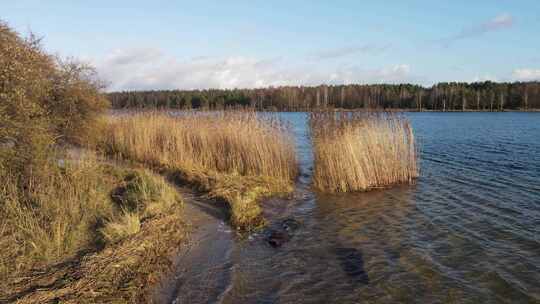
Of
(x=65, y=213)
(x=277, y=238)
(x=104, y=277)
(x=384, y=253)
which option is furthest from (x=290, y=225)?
(x=65, y=213)

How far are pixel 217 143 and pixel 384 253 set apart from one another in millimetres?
7950

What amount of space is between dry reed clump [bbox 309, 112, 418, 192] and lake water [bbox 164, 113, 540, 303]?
21.0 inches

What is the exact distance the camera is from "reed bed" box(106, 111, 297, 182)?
11941 millimetres

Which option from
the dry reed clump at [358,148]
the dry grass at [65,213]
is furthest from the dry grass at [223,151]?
the dry grass at [65,213]

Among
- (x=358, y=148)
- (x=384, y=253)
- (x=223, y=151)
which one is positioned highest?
(x=358, y=148)

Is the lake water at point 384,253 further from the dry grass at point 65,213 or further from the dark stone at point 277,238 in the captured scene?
the dry grass at point 65,213

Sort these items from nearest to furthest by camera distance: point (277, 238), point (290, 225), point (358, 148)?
point (277, 238)
point (290, 225)
point (358, 148)

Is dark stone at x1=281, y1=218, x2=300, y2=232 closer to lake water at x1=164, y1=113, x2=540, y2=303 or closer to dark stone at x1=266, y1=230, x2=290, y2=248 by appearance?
lake water at x1=164, y1=113, x2=540, y2=303

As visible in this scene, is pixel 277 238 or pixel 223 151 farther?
pixel 223 151

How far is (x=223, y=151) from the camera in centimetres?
1283

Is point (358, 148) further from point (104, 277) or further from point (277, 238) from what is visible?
point (104, 277)

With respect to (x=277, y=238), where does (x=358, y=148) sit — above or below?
above

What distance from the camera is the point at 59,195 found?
6.84 meters

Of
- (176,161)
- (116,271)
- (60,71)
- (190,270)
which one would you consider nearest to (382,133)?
(176,161)
